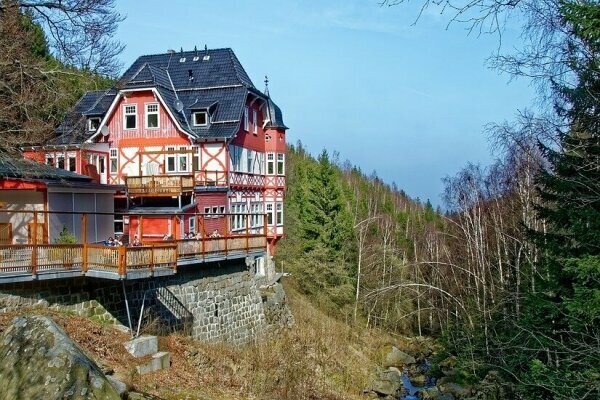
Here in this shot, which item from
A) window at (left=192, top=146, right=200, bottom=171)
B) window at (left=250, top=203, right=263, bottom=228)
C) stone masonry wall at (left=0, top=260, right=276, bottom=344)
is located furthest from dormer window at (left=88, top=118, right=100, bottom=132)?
stone masonry wall at (left=0, top=260, right=276, bottom=344)

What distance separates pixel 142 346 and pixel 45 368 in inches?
239

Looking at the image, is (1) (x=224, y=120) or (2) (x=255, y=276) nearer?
(2) (x=255, y=276)

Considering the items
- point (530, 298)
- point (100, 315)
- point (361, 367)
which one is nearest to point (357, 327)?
point (361, 367)

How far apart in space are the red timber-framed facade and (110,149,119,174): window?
5 cm

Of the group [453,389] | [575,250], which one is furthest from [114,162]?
[575,250]

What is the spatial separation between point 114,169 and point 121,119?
253 centimetres

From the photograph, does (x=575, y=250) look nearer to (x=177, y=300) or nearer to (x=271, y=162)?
(x=177, y=300)

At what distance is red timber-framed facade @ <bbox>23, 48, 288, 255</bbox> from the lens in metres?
26.0

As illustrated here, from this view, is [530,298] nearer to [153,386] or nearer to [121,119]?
[153,386]

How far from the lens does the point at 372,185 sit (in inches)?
3863

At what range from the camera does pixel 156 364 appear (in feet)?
41.7

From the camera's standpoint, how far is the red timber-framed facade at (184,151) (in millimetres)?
25969

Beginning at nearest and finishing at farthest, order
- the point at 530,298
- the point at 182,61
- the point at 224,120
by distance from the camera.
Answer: the point at 530,298, the point at 224,120, the point at 182,61

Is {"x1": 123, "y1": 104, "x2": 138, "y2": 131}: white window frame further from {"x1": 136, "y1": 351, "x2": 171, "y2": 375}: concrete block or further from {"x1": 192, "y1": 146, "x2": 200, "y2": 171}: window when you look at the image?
{"x1": 136, "y1": 351, "x2": 171, "y2": 375}: concrete block
